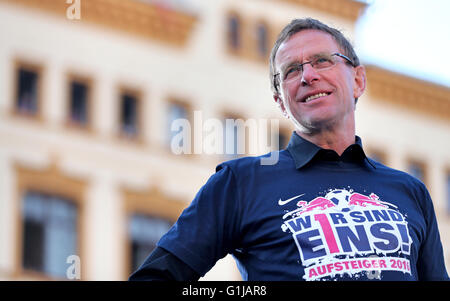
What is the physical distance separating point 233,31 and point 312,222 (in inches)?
870

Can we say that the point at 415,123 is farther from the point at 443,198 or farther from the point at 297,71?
the point at 297,71

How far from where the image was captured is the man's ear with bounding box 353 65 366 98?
3.92m

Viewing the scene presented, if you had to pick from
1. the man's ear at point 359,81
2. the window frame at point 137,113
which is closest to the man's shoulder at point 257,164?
the man's ear at point 359,81

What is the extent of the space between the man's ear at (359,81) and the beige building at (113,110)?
55.1ft

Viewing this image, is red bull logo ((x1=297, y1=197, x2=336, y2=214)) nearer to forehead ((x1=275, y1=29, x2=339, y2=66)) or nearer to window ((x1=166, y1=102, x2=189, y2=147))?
forehead ((x1=275, y1=29, x2=339, y2=66))

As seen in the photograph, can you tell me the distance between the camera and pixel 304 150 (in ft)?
11.8

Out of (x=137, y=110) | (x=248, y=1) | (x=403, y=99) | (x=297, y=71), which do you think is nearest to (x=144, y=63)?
(x=137, y=110)

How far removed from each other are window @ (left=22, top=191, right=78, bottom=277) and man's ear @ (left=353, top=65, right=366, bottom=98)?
56.2ft

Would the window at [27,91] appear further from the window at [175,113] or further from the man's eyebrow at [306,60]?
the man's eyebrow at [306,60]

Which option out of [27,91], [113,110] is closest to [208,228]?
[27,91]

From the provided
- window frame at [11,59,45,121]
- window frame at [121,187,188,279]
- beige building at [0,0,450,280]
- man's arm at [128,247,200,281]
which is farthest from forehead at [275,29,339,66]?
window frame at [121,187,188,279]

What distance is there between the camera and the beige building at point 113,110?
21.5 metres

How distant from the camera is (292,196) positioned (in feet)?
11.1

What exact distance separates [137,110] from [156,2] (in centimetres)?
249
